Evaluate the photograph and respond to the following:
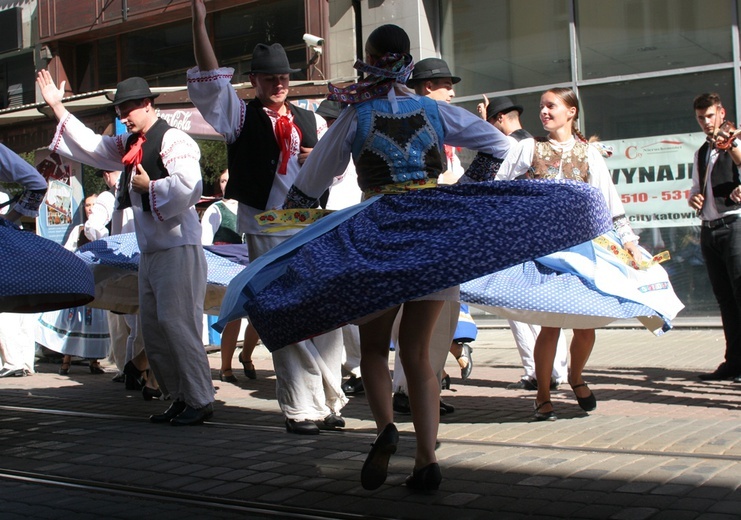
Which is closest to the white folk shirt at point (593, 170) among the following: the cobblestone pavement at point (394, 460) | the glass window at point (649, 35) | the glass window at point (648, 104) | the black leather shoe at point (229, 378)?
the cobblestone pavement at point (394, 460)

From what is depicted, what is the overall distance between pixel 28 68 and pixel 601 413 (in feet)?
50.5

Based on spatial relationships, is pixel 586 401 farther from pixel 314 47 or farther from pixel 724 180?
pixel 314 47

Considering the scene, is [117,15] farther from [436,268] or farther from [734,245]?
[436,268]

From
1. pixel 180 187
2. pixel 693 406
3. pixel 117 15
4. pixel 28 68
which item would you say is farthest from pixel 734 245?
pixel 28 68

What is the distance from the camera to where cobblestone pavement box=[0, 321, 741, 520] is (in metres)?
4.06

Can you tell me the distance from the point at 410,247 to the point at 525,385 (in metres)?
4.10

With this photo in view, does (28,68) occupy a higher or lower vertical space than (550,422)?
higher

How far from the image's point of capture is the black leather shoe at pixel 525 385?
7797mm

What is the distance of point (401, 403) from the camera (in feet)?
21.2

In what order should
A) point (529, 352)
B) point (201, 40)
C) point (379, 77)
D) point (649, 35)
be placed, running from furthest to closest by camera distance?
1. point (649, 35)
2. point (529, 352)
3. point (201, 40)
4. point (379, 77)

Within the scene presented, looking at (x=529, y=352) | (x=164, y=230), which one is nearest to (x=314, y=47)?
(x=529, y=352)

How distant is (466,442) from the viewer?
5.38m

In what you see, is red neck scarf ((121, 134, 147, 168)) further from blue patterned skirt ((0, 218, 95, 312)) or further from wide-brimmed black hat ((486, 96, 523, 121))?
wide-brimmed black hat ((486, 96, 523, 121))

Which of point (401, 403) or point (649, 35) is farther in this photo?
point (649, 35)
